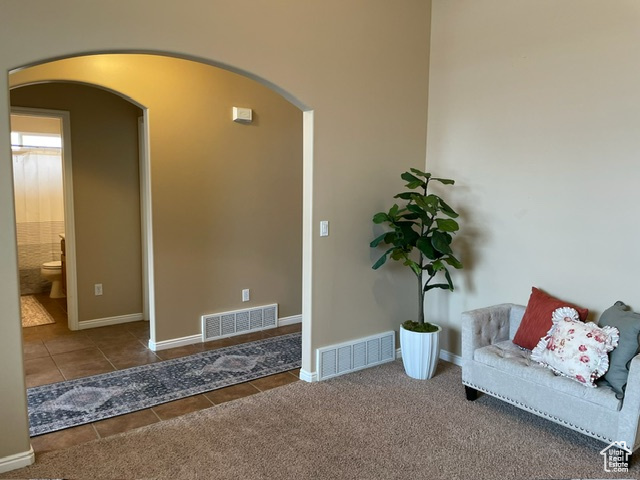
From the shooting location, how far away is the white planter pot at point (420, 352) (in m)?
3.57

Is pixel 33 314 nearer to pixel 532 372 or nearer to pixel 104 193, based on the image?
pixel 104 193

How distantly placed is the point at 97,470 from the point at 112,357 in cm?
178

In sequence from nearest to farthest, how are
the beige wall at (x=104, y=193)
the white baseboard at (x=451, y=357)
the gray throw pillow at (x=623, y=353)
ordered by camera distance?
the gray throw pillow at (x=623, y=353)
the white baseboard at (x=451, y=357)
the beige wall at (x=104, y=193)

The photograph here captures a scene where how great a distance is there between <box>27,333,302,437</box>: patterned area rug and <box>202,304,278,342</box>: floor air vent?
312mm

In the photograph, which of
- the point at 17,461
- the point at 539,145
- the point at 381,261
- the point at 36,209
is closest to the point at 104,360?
the point at 17,461

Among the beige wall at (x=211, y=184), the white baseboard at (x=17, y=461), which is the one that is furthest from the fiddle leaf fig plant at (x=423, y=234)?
the white baseboard at (x=17, y=461)

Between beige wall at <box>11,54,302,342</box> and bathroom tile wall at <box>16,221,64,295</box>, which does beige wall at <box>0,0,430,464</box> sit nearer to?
beige wall at <box>11,54,302,342</box>

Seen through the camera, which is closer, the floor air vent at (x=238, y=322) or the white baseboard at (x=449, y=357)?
the white baseboard at (x=449, y=357)

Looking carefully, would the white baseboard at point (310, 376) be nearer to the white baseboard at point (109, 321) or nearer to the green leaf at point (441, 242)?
the green leaf at point (441, 242)

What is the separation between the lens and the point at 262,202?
4855mm

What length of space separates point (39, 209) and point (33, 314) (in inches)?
75.3

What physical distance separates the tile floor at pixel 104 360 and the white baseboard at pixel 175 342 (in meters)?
0.06

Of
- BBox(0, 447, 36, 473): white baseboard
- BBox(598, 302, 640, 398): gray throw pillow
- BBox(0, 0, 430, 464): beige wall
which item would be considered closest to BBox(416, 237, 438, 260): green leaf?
BBox(0, 0, 430, 464): beige wall

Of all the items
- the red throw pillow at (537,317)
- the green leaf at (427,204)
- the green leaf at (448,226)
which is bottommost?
the red throw pillow at (537,317)
